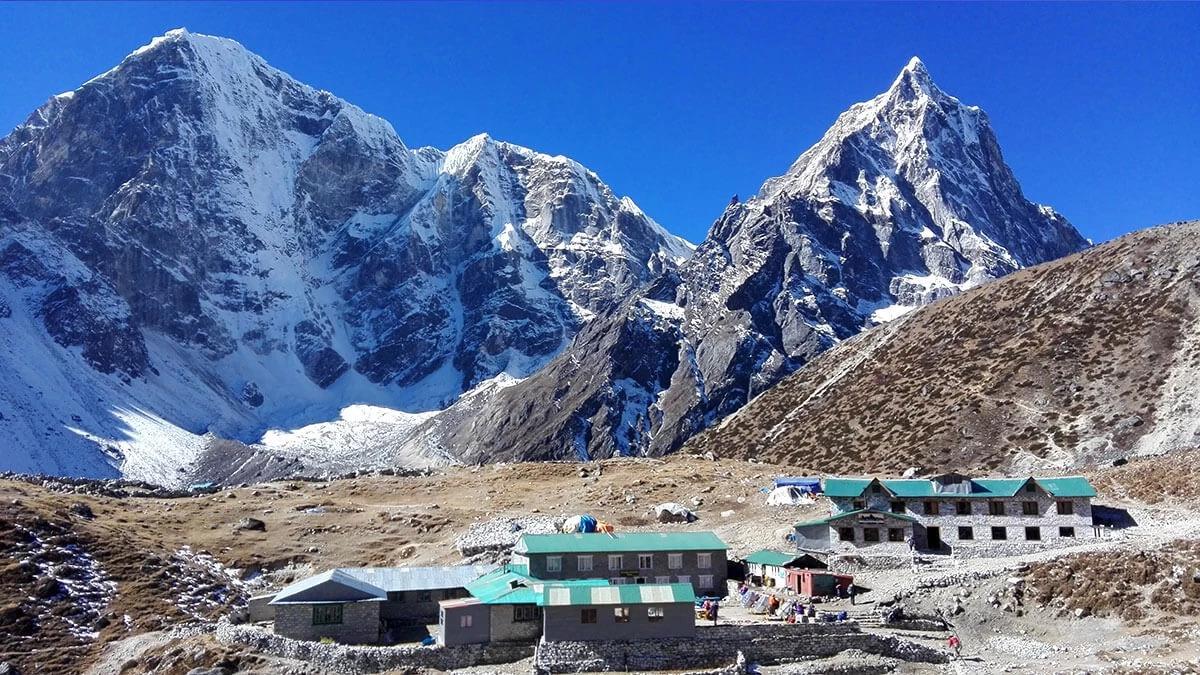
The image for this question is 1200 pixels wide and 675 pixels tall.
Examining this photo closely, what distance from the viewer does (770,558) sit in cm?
5825

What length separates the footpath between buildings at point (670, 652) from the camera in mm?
44594

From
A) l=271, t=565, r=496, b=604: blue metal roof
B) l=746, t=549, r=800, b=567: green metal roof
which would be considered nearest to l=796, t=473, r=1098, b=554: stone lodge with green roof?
l=746, t=549, r=800, b=567: green metal roof

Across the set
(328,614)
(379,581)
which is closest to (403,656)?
(328,614)

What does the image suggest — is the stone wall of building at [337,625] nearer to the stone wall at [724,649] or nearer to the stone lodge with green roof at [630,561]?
the stone lodge with green roof at [630,561]

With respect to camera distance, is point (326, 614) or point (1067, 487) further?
point (1067, 487)

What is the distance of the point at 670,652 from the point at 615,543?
1399 cm

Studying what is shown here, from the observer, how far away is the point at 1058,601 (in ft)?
160

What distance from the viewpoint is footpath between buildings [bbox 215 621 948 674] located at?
4459 cm

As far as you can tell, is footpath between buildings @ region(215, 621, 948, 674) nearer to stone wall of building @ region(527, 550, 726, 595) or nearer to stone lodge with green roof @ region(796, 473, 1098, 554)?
stone wall of building @ region(527, 550, 726, 595)

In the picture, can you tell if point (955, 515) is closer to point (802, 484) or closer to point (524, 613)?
point (802, 484)

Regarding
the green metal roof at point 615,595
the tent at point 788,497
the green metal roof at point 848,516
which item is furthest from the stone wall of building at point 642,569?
the tent at point 788,497

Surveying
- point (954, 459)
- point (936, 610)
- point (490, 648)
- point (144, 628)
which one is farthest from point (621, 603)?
point (954, 459)

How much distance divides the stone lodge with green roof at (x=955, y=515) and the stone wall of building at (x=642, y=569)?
839cm

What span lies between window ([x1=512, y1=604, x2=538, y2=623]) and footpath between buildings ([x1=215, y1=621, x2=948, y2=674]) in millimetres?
1667
